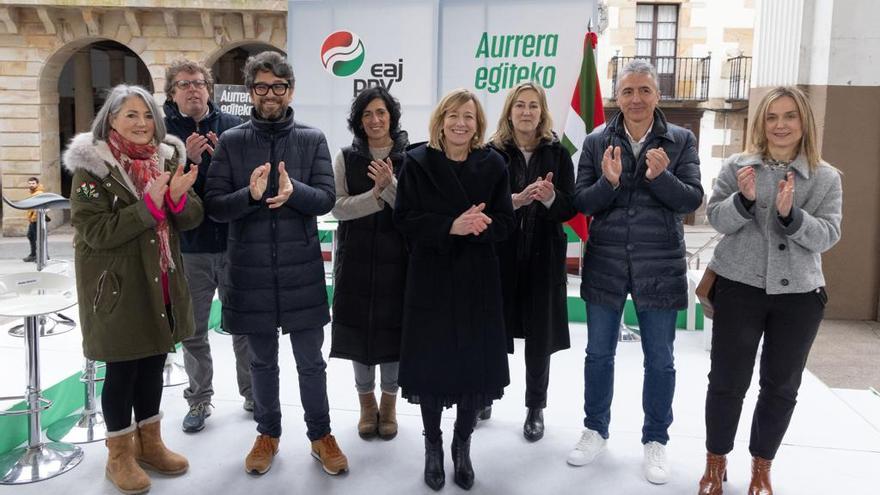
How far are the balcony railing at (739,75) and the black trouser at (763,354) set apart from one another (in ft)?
42.6

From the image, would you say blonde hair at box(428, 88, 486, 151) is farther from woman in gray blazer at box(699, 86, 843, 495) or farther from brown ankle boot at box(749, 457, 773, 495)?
brown ankle boot at box(749, 457, 773, 495)

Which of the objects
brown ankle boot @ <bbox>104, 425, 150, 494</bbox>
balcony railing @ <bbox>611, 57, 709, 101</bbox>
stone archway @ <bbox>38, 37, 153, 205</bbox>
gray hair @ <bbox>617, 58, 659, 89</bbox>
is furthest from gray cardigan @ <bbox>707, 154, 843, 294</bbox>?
balcony railing @ <bbox>611, 57, 709, 101</bbox>

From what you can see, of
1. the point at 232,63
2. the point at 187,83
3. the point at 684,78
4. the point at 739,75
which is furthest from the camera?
the point at 232,63

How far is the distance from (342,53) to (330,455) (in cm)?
415

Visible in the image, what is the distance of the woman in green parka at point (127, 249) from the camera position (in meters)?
2.33

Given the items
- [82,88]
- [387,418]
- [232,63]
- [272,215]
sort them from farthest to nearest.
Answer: [232,63]
[82,88]
[387,418]
[272,215]

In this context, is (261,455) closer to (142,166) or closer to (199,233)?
(199,233)

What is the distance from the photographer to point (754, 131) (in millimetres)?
2402

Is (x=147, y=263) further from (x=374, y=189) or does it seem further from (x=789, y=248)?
(x=789, y=248)

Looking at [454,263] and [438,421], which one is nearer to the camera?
[454,263]

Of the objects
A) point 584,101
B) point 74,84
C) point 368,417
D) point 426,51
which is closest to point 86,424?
point 368,417

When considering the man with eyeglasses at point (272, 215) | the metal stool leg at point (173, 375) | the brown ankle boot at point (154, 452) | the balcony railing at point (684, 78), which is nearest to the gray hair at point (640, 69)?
the man with eyeglasses at point (272, 215)

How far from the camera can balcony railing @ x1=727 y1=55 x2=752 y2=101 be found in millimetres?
14102

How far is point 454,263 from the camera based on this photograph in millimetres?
2400
